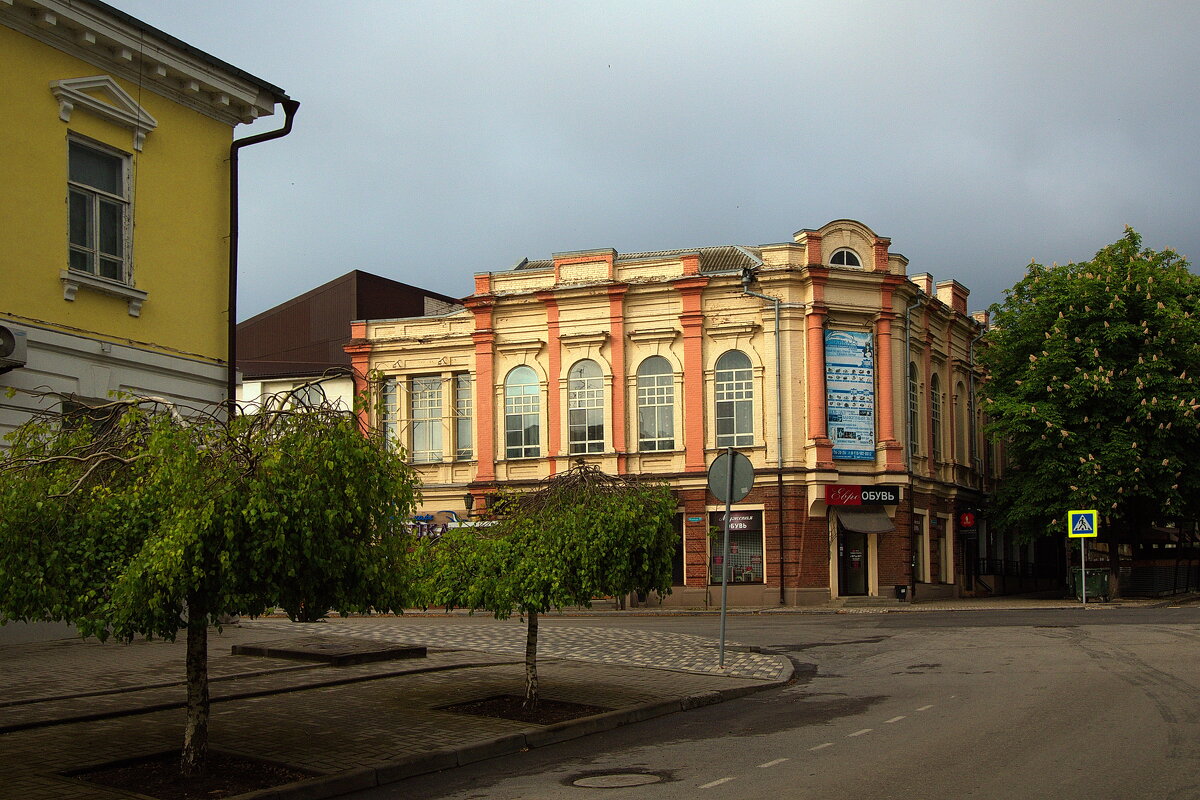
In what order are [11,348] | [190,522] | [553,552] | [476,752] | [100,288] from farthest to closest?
[100,288], [11,348], [553,552], [476,752], [190,522]

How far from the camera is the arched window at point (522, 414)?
1575 inches

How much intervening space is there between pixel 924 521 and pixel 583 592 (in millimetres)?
29212

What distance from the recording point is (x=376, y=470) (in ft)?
28.2

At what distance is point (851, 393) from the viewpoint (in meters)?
37.2

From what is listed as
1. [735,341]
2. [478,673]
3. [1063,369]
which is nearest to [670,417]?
[735,341]

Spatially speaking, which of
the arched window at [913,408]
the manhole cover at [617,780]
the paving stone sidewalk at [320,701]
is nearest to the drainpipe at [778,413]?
the arched window at [913,408]

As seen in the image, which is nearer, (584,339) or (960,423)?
(584,339)

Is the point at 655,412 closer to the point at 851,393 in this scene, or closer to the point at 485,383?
the point at 485,383

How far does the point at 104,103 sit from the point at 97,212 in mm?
1386

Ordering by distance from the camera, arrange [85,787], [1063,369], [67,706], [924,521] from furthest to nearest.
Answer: [924,521]
[1063,369]
[67,706]
[85,787]

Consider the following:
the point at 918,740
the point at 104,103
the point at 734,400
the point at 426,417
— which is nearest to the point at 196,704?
the point at 918,740

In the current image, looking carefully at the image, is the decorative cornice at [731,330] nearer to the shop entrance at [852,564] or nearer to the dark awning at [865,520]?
the dark awning at [865,520]

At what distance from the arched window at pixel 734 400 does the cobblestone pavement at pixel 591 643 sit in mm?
13170

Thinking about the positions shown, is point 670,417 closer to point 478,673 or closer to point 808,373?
point 808,373
